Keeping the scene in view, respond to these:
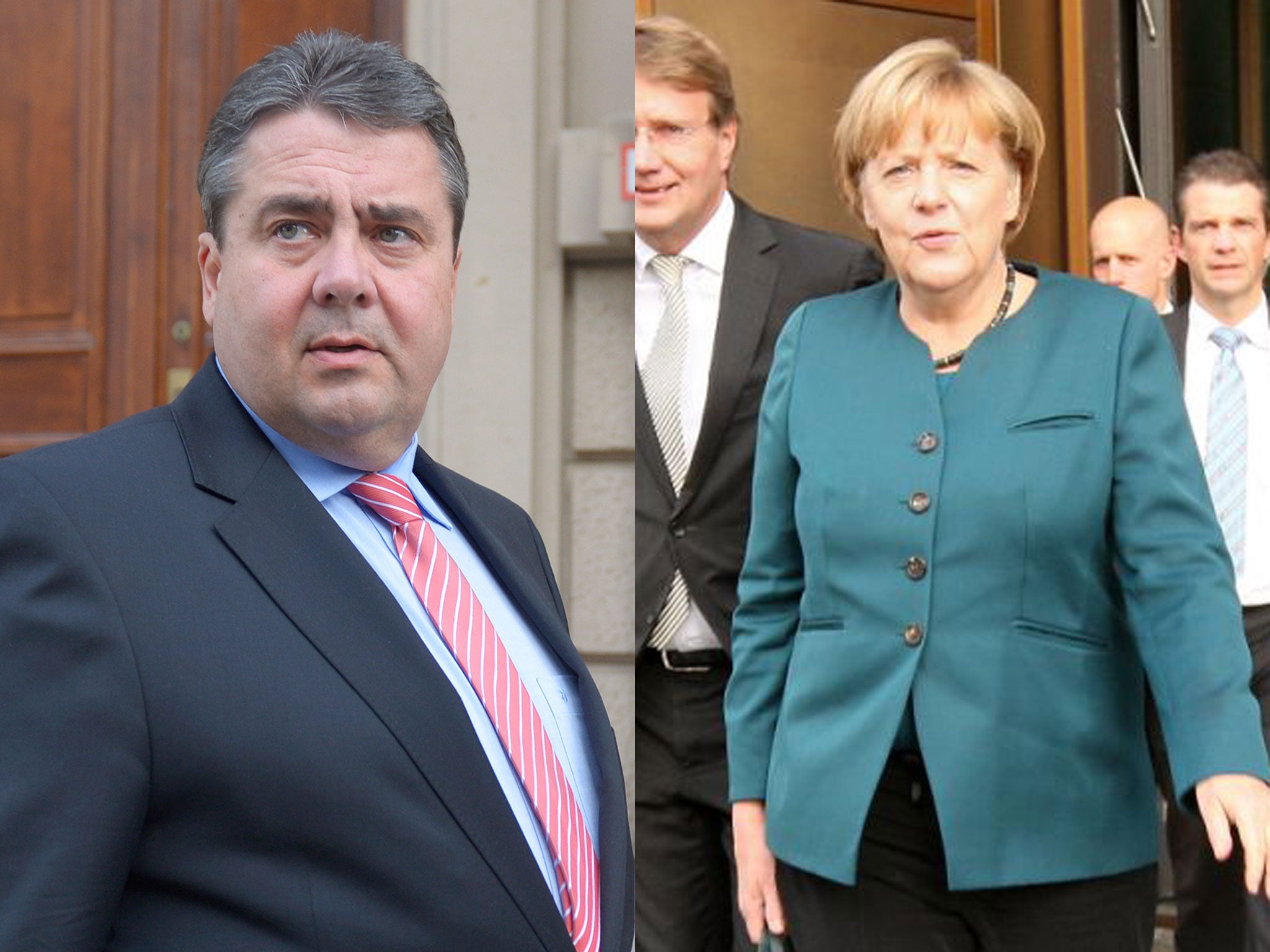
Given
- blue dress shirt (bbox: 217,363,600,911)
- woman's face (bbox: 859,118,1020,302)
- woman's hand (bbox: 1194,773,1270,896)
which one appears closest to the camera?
blue dress shirt (bbox: 217,363,600,911)

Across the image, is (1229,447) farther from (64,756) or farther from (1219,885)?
(64,756)

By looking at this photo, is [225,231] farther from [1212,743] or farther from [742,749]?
[1212,743]

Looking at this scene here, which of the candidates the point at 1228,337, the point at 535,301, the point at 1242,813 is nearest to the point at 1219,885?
the point at 1242,813

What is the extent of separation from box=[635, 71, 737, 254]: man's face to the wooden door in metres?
1.82

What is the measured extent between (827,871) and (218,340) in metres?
0.86

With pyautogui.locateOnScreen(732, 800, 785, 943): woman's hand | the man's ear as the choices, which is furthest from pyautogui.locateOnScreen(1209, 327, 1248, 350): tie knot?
the man's ear

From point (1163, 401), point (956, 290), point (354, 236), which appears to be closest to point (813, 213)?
point (956, 290)

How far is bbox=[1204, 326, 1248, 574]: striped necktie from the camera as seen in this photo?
5.65 ft

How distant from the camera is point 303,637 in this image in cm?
114

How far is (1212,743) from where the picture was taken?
163cm

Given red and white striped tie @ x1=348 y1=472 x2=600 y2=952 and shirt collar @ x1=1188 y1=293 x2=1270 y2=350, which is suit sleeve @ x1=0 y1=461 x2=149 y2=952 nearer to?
red and white striped tie @ x1=348 y1=472 x2=600 y2=952

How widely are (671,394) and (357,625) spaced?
82 cm

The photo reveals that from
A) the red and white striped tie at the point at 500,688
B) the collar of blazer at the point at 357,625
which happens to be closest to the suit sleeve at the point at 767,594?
the red and white striped tie at the point at 500,688

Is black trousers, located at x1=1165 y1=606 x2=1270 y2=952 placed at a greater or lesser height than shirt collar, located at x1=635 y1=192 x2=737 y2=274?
lesser
